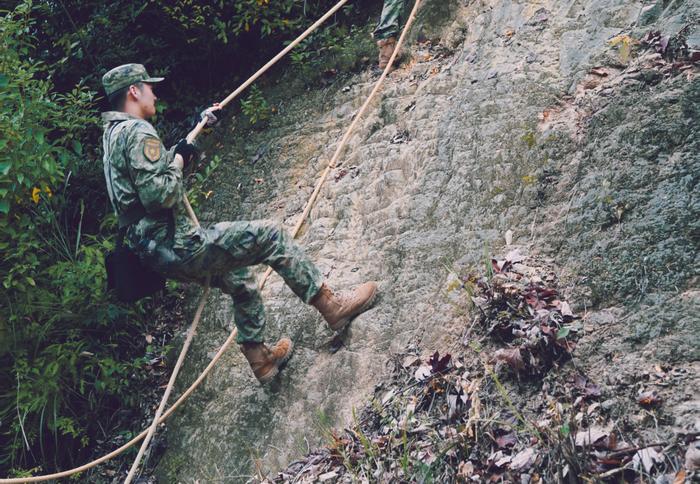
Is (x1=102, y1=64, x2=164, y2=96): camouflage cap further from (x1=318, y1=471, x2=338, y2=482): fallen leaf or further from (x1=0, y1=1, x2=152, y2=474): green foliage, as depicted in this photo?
(x1=318, y1=471, x2=338, y2=482): fallen leaf

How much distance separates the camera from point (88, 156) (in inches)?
281

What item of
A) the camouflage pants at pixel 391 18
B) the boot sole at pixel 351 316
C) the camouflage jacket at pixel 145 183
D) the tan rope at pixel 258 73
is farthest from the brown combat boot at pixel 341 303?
the camouflage pants at pixel 391 18

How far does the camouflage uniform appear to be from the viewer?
435 cm

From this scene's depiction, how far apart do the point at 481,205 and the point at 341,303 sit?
3.89 ft

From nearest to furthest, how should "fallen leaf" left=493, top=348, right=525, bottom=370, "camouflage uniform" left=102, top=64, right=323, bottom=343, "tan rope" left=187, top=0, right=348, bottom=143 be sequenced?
"fallen leaf" left=493, top=348, right=525, bottom=370
"camouflage uniform" left=102, top=64, right=323, bottom=343
"tan rope" left=187, top=0, right=348, bottom=143

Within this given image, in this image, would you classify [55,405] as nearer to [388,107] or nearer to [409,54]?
[388,107]

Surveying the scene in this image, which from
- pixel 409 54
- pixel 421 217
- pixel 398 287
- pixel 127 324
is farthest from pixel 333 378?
pixel 409 54

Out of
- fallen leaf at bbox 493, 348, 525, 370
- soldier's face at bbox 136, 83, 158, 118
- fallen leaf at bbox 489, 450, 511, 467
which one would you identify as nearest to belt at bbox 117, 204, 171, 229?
soldier's face at bbox 136, 83, 158, 118

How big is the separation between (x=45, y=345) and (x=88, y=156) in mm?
2039

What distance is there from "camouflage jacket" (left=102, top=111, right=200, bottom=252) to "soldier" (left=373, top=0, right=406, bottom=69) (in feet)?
9.26

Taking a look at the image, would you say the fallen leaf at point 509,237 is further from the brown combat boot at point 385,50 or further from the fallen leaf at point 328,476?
the brown combat boot at point 385,50

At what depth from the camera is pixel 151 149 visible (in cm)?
435

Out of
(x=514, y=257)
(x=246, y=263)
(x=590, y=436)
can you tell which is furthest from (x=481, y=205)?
(x=590, y=436)

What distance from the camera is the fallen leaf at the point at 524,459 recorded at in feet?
10.3
